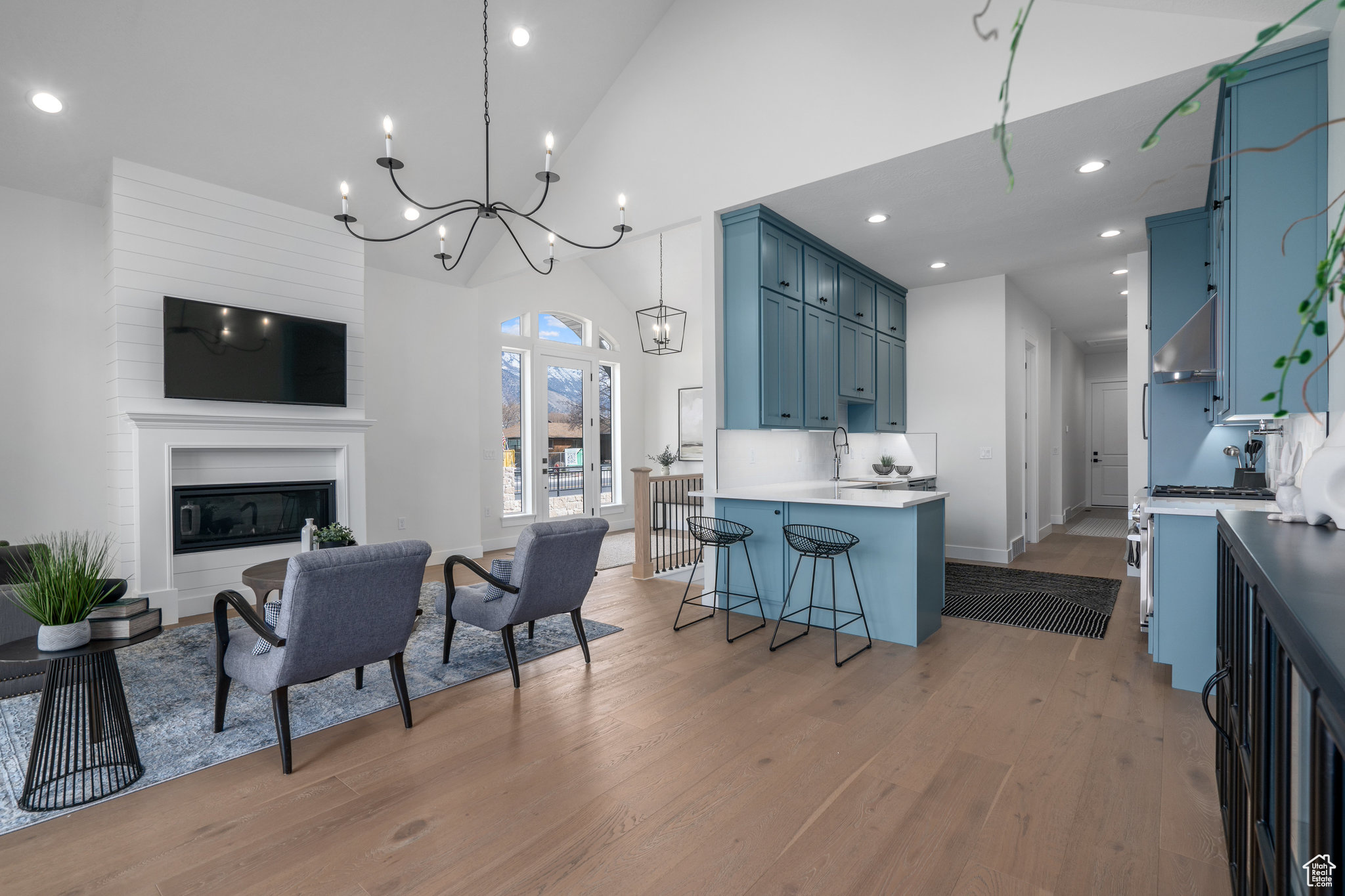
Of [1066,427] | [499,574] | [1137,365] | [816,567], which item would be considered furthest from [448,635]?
[1066,427]

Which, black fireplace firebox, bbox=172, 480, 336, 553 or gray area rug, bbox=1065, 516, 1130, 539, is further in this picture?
gray area rug, bbox=1065, 516, 1130, 539

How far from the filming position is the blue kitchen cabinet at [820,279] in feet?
17.6

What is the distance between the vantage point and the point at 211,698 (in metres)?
3.23

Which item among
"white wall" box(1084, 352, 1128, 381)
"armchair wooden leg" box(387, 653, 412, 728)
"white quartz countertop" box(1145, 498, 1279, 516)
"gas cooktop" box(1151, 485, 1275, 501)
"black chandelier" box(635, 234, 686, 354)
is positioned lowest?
"armchair wooden leg" box(387, 653, 412, 728)

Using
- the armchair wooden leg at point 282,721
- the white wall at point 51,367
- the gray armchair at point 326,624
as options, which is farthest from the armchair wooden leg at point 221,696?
the white wall at point 51,367

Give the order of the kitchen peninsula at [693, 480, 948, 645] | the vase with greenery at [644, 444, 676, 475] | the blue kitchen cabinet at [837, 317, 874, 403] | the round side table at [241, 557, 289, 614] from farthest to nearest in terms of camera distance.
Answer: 1. the vase with greenery at [644, 444, 676, 475]
2. the blue kitchen cabinet at [837, 317, 874, 403]
3. the kitchen peninsula at [693, 480, 948, 645]
4. the round side table at [241, 557, 289, 614]

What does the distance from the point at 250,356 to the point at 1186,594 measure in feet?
19.6

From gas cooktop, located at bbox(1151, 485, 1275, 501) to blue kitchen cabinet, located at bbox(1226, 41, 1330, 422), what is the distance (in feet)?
2.79

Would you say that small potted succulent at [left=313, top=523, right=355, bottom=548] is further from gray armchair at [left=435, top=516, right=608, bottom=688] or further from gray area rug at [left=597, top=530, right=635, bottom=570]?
gray area rug at [left=597, top=530, right=635, bottom=570]

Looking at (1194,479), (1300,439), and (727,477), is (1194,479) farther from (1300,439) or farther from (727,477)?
(727,477)

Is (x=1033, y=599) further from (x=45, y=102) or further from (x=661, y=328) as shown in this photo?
(x=45, y=102)

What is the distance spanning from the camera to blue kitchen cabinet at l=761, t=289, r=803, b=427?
15.9ft

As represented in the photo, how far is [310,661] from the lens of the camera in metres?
2.62

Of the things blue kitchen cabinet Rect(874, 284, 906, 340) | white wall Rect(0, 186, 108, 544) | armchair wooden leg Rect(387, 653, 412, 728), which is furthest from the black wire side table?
blue kitchen cabinet Rect(874, 284, 906, 340)
